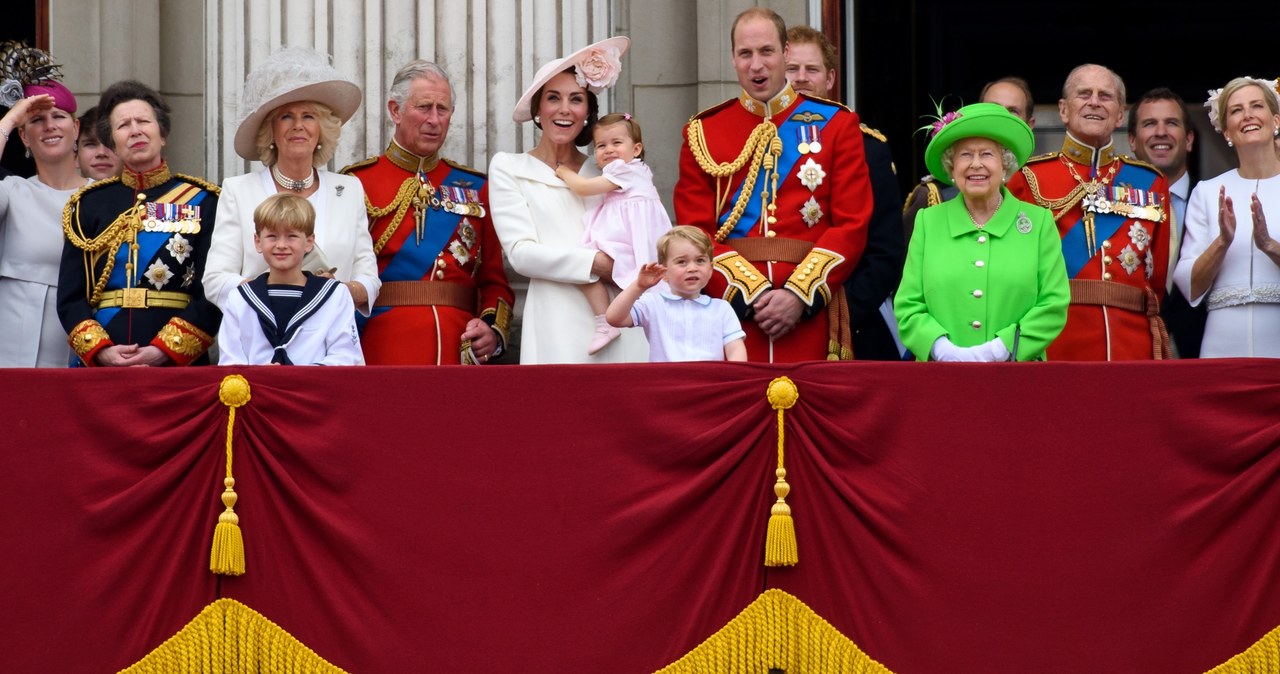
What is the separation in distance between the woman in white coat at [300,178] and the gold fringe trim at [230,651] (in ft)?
4.38

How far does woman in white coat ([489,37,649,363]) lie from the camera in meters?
7.30

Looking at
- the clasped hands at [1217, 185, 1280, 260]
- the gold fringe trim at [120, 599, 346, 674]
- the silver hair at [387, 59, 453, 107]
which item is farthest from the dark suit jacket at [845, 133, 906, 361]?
the gold fringe trim at [120, 599, 346, 674]

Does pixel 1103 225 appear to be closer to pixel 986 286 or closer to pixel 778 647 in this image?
pixel 986 286

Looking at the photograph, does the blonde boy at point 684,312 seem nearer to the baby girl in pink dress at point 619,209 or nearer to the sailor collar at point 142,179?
the baby girl in pink dress at point 619,209

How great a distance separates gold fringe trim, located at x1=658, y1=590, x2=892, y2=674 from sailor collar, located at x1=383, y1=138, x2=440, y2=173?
8.09ft

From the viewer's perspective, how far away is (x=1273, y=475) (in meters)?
6.27

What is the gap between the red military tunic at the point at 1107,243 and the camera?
7.45 metres

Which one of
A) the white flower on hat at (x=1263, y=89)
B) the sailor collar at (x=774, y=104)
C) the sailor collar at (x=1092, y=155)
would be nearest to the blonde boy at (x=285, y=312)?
the sailor collar at (x=774, y=104)

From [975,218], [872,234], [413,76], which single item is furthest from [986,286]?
[413,76]

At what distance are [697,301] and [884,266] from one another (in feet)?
2.81

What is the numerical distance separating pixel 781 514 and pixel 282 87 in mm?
2611

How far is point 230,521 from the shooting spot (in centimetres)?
630

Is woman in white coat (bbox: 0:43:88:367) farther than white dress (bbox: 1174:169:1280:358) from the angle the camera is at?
Yes

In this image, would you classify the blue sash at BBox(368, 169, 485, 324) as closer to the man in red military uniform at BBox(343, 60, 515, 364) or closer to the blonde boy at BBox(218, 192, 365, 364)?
the man in red military uniform at BBox(343, 60, 515, 364)
